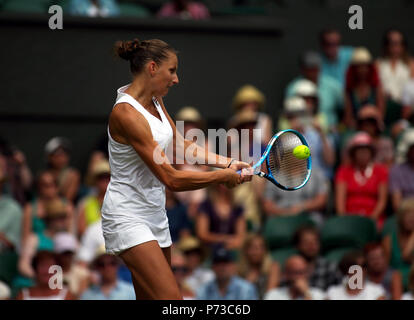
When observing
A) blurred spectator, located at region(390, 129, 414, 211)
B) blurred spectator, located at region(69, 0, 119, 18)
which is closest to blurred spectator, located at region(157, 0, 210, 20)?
blurred spectator, located at region(69, 0, 119, 18)

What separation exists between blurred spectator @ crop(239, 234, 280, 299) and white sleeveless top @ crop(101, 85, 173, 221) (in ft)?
8.58

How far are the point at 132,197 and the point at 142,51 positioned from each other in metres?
0.67

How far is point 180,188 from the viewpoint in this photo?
13.5ft

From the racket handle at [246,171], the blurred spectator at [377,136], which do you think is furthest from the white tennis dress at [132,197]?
the blurred spectator at [377,136]

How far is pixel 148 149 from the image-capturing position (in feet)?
13.2

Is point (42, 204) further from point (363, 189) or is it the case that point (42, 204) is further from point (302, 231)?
point (363, 189)

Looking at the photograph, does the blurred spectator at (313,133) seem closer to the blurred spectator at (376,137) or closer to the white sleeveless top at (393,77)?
the blurred spectator at (376,137)

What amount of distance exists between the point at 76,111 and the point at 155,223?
4179 millimetres

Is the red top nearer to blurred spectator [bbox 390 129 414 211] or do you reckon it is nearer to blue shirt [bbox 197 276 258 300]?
blurred spectator [bbox 390 129 414 211]

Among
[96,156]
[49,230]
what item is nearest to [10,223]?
[49,230]

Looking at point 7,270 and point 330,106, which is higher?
point 330,106
